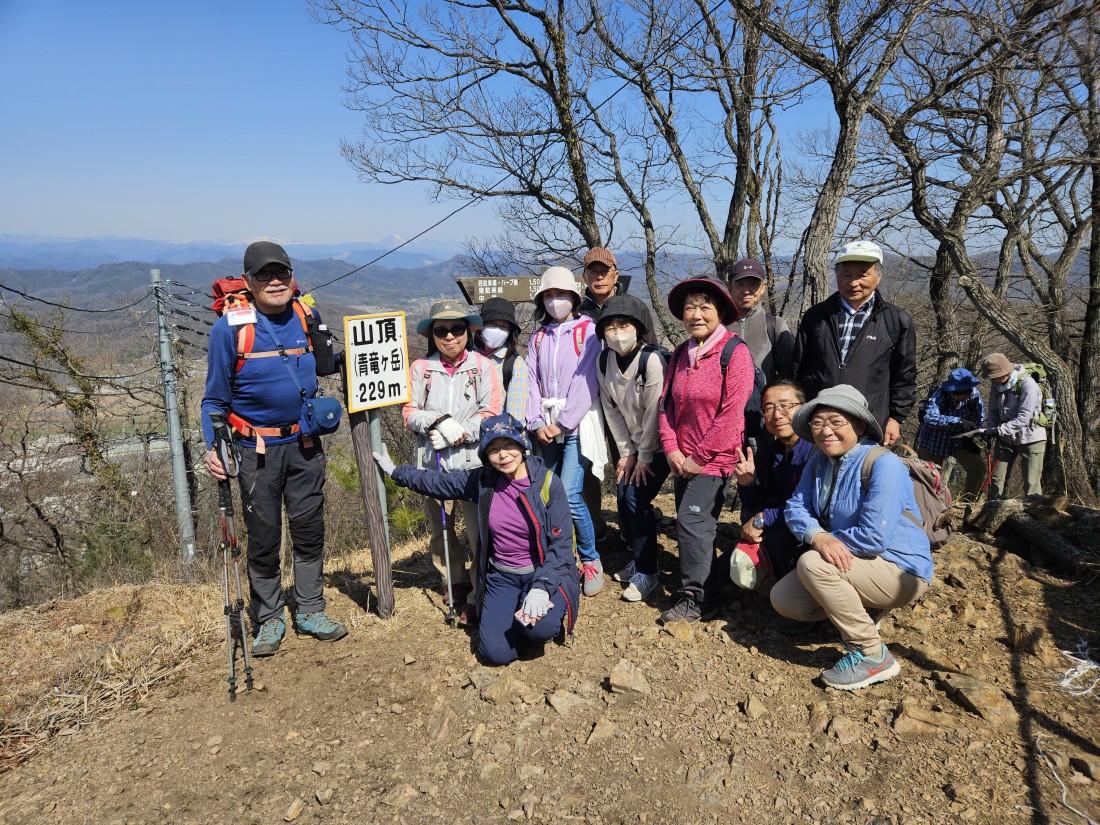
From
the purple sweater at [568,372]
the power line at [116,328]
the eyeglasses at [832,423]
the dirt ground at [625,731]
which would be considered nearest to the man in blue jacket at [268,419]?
the dirt ground at [625,731]

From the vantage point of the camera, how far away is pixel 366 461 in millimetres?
4211

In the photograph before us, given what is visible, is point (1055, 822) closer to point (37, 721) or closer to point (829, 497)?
point (829, 497)

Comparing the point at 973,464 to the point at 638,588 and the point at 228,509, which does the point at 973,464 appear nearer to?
the point at 638,588

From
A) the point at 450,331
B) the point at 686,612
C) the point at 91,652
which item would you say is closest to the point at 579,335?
the point at 450,331

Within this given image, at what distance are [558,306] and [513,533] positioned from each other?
1528 millimetres

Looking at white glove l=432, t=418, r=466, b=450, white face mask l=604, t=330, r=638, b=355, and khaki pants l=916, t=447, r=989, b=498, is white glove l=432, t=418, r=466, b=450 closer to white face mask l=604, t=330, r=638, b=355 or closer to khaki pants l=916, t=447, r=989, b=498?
white face mask l=604, t=330, r=638, b=355

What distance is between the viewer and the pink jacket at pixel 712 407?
144 inches

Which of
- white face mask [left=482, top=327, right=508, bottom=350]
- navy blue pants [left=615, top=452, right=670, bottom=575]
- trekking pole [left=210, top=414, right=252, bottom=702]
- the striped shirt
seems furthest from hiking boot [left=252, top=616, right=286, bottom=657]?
the striped shirt

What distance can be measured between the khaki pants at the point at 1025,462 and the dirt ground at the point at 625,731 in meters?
3.34

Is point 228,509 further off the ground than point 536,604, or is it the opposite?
point 228,509

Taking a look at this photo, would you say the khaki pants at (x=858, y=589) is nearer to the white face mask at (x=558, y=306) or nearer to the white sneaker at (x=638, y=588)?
the white sneaker at (x=638, y=588)

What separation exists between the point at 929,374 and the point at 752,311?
11612 millimetres

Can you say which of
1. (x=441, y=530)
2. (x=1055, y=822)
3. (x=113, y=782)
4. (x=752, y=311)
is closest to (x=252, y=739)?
(x=113, y=782)

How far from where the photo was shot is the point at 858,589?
3.15 metres
